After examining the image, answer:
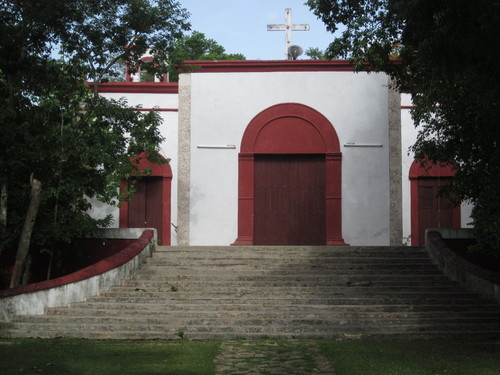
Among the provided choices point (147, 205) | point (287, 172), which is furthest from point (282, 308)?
point (147, 205)

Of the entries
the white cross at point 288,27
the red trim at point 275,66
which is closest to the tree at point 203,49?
the white cross at point 288,27

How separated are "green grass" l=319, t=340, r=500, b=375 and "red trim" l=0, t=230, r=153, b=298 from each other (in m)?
4.47

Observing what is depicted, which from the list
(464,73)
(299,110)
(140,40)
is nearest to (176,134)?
(299,110)

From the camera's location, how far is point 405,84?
527 inches

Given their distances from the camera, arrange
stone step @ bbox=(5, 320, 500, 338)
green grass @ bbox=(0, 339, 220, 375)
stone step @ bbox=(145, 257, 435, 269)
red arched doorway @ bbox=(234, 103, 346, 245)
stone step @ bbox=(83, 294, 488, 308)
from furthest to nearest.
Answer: red arched doorway @ bbox=(234, 103, 346, 245), stone step @ bbox=(145, 257, 435, 269), stone step @ bbox=(83, 294, 488, 308), stone step @ bbox=(5, 320, 500, 338), green grass @ bbox=(0, 339, 220, 375)

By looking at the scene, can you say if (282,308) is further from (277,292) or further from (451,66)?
(451,66)

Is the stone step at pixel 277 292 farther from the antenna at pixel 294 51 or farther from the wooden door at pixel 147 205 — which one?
the antenna at pixel 294 51

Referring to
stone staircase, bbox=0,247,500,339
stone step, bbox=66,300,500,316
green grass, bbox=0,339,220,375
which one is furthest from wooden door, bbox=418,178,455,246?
green grass, bbox=0,339,220,375

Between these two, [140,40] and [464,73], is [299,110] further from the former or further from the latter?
[464,73]

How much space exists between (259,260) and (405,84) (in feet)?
14.5

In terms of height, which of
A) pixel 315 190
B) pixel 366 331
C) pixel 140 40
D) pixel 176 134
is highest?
pixel 140 40

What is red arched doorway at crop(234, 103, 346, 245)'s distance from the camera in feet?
58.2

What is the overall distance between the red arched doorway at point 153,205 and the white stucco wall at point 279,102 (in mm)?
719

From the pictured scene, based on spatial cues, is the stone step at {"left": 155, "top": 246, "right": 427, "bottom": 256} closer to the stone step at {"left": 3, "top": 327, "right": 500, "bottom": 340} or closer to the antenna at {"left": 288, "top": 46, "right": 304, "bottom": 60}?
the stone step at {"left": 3, "top": 327, "right": 500, "bottom": 340}
